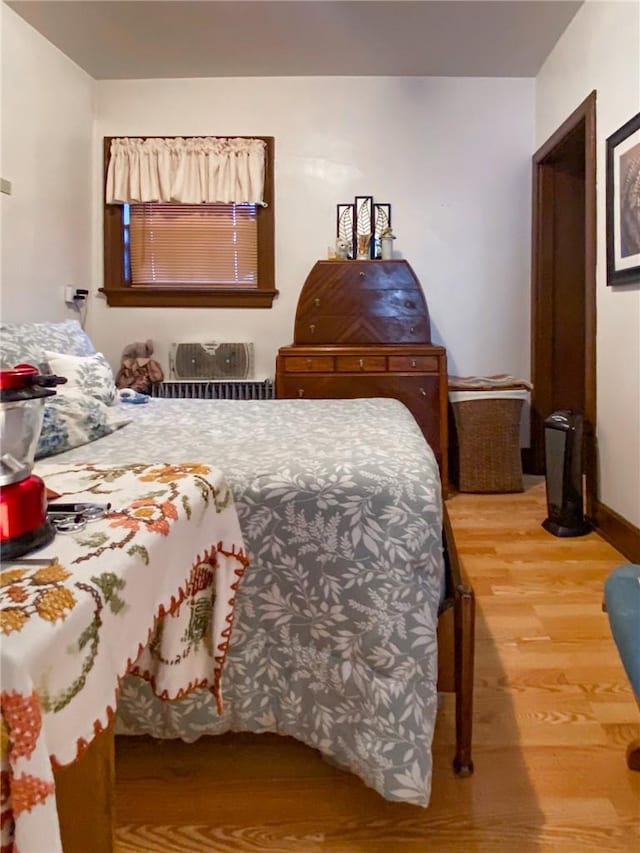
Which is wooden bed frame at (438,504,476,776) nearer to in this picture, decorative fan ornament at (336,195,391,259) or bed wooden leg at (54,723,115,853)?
bed wooden leg at (54,723,115,853)

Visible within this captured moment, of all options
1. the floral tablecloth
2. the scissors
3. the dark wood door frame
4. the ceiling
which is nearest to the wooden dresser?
the dark wood door frame

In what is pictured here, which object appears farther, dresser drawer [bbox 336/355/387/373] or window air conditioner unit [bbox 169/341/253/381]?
window air conditioner unit [bbox 169/341/253/381]

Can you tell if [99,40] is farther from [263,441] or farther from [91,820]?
[91,820]

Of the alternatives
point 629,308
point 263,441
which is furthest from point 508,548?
point 263,441

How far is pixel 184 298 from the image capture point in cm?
411

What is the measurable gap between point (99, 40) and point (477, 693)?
368 centimetres

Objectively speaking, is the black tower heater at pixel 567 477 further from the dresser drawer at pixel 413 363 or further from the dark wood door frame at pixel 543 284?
the dresser drawer at pixel 413 363

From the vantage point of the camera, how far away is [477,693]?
1722mm

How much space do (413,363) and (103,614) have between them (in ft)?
10.1

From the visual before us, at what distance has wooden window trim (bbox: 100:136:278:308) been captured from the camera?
160 inches

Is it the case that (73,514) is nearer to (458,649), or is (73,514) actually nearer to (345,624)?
(345,624)

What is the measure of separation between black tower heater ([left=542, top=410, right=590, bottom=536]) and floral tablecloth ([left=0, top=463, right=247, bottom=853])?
2346 mm

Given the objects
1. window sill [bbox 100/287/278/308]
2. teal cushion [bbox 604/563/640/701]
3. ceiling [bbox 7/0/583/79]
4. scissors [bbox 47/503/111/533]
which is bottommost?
teal cushion [bbox 604/563/640/701]

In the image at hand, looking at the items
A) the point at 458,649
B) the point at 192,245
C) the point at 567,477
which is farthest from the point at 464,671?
the point at 192,245
